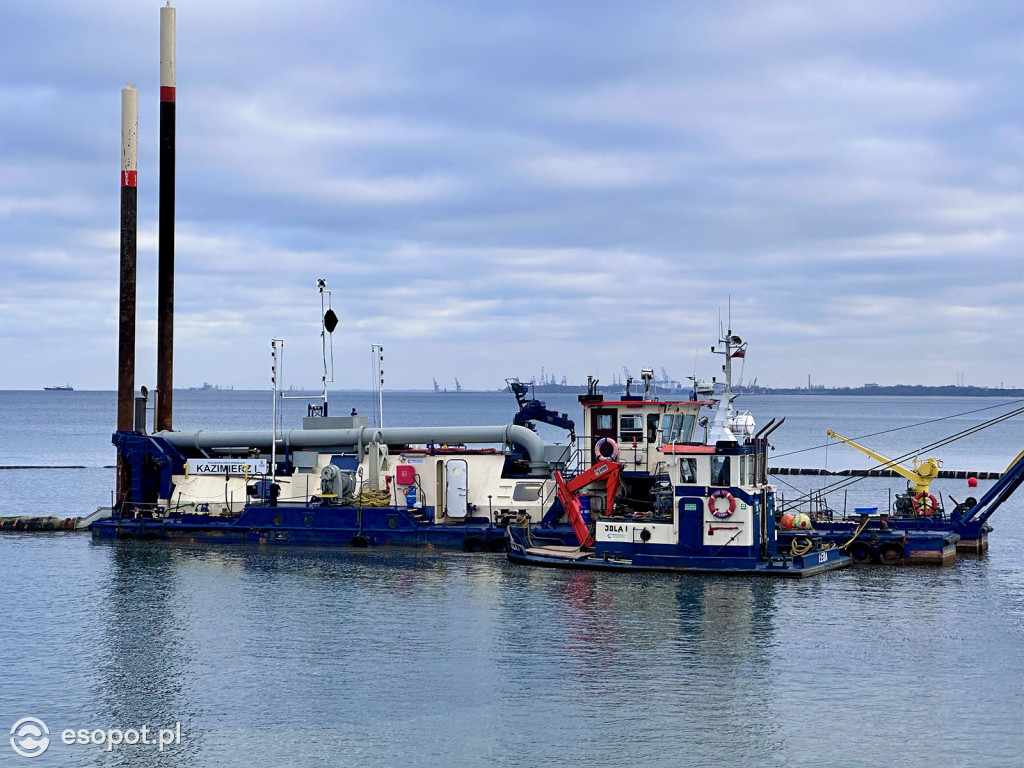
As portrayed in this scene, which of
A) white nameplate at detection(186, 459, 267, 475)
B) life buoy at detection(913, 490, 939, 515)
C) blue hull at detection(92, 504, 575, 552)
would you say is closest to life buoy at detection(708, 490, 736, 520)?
blue hull at detection(92, 504, 575, 552)

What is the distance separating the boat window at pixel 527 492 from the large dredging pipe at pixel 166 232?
17424 mm

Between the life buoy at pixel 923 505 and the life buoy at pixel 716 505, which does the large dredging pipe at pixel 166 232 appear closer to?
the life buoy at pixel 716 505

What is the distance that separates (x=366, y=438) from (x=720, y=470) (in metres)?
16.2

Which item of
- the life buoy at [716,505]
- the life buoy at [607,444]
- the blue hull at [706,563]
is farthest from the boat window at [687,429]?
the blue hull at [706,563]

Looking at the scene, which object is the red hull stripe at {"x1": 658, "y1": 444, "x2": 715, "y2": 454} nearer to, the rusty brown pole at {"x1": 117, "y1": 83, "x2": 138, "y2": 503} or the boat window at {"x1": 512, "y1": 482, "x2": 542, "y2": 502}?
the boat window at {"x1": 512, "y1": 482, "x2": 542, "y2": 502}

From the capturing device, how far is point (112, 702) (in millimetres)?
25031

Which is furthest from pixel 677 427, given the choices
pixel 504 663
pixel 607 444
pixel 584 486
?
pixel 504 663

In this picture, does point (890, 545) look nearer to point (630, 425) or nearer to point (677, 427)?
point (677, 427)

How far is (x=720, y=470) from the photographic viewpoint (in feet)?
123

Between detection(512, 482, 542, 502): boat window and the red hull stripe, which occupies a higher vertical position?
the red hull stripe

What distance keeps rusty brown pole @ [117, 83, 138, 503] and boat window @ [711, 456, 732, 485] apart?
28.1 meters

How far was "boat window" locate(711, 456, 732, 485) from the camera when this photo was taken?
3734 cm

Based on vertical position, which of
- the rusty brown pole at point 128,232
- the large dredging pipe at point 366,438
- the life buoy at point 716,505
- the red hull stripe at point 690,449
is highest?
the rusty brown pole at point 128,232

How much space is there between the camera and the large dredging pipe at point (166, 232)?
54375 millimetres
